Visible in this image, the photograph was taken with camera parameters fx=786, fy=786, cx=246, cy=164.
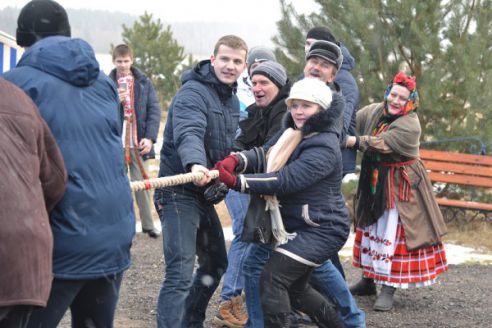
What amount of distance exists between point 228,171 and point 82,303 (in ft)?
3.91

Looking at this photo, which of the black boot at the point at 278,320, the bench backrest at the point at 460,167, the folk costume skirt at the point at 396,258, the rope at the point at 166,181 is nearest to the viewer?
the rope at the point at 166,181

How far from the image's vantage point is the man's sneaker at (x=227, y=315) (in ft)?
16.6

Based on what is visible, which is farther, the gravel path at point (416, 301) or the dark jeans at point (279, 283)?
the gravel path at point (416, 301)

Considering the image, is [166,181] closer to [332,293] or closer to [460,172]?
[332,293]

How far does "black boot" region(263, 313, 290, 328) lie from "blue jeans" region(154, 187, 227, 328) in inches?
18.6

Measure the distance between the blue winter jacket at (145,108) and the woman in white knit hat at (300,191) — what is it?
13.8 ft

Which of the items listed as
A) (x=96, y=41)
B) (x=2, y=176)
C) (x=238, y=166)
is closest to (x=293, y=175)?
(x=238, y=166)

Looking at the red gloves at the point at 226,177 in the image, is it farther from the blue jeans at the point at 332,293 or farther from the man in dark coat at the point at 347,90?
the man in dark coat at the point at 347,90

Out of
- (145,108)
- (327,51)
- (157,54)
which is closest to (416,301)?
(327,51)

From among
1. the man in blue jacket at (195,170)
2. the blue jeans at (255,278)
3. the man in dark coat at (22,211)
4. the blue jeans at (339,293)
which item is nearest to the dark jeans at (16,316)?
the man in dark coat at (22,211)

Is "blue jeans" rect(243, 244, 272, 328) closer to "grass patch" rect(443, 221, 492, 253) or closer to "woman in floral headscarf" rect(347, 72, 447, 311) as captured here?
"woman in floral headscarf" rect(347, 72, 447, 311)

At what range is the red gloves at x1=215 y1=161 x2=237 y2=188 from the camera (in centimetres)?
399

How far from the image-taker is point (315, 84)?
13.5 feet

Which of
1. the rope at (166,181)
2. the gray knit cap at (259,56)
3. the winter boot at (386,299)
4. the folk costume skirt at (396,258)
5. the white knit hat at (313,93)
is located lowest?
the winter boot at (386,299)
